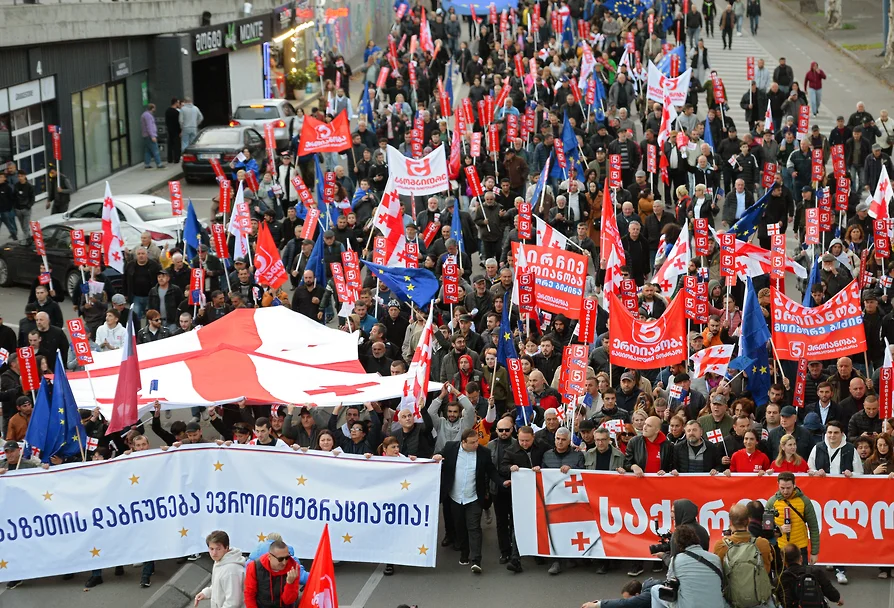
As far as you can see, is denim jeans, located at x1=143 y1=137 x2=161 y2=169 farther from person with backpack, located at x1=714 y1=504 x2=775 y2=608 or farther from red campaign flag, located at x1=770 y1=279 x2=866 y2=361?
person with backpack, located at x1=714 y1=504 x2=775 y2=608

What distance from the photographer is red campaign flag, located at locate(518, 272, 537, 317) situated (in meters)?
18.1

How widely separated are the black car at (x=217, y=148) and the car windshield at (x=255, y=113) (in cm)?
228

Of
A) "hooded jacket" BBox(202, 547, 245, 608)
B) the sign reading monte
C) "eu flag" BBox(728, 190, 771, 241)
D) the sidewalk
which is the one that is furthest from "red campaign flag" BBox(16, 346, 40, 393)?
the sidewalk

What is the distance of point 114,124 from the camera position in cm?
3666

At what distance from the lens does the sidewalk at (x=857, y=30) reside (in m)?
45.1

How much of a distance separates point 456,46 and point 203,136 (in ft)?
47.3

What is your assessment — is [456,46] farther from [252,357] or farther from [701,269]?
[252,357]

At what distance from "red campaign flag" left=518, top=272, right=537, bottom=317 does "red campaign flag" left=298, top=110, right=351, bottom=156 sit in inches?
357

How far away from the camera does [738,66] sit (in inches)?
1710

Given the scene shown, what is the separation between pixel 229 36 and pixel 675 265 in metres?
25.3

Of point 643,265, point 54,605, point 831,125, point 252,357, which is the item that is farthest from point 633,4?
point 54,605

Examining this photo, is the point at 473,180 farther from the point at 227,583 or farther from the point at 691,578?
the point at 691,578

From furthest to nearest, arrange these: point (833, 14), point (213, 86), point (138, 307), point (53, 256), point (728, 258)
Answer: point (833, 14)
point (213, 86)
point (53, 256)
point (138, 307)
point (728, 258)

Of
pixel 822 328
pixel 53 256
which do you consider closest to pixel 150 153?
pixel 53 256
